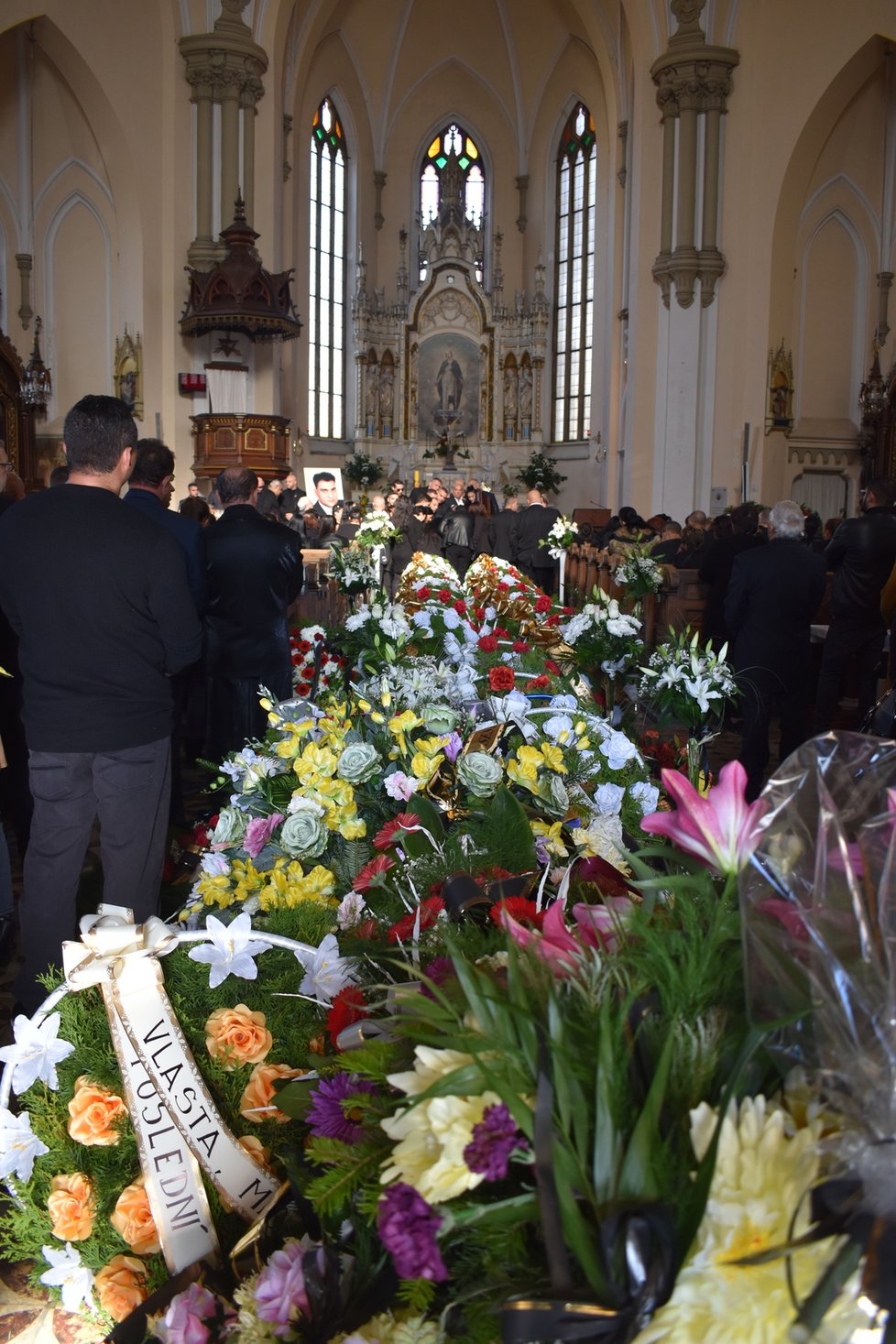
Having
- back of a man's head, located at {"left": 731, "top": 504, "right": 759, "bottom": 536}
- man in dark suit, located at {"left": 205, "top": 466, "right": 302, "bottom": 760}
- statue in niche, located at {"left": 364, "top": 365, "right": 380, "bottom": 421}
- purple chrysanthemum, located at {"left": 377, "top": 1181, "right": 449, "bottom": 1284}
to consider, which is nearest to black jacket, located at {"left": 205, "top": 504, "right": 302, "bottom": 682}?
man in dark suit, located at {"left": 205, "top": 466, "right": 302, "bottom": 760}

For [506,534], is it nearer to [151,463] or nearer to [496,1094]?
[151,463]

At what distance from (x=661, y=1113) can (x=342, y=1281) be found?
369 mm

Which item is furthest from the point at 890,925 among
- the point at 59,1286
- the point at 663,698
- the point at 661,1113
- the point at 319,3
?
the point at 319,3

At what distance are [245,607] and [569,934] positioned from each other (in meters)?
4.28

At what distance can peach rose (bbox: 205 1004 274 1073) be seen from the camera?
152 cm

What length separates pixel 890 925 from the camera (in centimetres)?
83

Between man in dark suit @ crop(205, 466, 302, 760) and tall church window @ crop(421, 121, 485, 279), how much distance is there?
→ 22.0 meters

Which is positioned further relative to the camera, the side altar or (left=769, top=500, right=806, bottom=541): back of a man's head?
the side altar

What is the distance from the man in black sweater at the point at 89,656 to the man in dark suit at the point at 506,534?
37.2 ft

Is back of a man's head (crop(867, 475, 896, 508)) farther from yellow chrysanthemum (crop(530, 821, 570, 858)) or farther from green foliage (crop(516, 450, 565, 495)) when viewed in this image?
green foliage (crop(516, 450, 565, 495))

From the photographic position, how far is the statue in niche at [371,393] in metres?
24.5

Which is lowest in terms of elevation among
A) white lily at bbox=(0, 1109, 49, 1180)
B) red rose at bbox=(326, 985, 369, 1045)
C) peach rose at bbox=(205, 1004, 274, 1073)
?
white lily at bbox=(0, 1109, 49, 1180)

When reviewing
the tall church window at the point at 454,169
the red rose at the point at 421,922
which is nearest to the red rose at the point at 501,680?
the red rose at the point at 421,922

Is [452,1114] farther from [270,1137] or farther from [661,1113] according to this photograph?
[270,1137]
